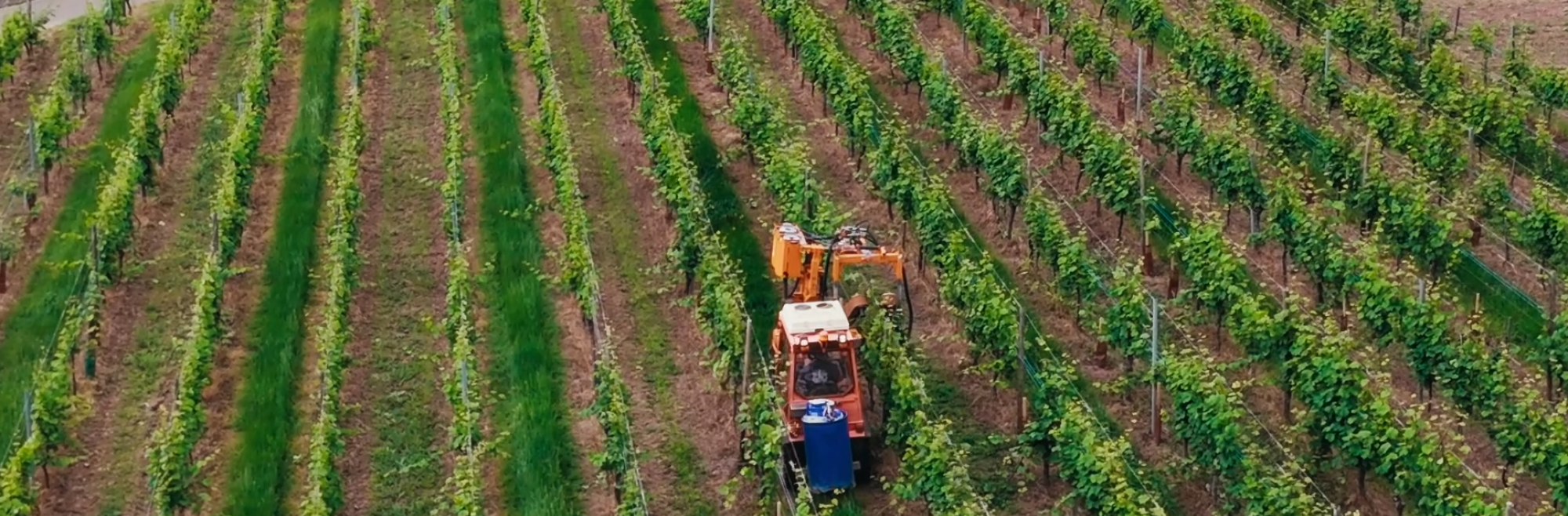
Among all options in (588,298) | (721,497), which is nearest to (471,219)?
(588,298)

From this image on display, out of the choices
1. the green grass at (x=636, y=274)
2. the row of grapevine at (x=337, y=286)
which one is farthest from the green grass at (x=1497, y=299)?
the row of grapevine at (x=337, y=286)

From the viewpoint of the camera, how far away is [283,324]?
20.4 metres

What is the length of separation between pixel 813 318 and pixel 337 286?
5169 millimetres

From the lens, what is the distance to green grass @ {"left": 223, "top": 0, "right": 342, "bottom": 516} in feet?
57.5

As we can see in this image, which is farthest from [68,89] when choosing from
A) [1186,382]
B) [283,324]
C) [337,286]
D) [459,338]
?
[1186,382]

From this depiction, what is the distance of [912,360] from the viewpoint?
61.7ft

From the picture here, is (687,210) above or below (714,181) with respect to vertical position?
above

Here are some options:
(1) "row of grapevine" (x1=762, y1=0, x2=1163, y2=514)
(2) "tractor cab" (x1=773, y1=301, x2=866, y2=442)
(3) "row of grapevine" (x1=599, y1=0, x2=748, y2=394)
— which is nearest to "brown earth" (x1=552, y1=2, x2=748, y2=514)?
(3) "row of grapevine" (x1=599, y1=0, x2=748, y2=394)

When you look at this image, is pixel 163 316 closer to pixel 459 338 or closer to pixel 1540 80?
pixel 459 338

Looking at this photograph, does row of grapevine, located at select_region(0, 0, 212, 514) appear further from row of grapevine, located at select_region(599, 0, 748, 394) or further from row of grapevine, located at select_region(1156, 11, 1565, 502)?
row of grapevine, located at select_region(1156, 11, 1565, 502)

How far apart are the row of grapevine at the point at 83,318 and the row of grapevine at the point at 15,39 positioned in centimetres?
210

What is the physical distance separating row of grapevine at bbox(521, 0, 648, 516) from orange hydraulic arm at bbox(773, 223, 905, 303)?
187cm

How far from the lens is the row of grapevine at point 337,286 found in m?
16.4

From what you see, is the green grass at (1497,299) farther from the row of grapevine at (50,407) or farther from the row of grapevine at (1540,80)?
the row of grapevine at (50,407)
